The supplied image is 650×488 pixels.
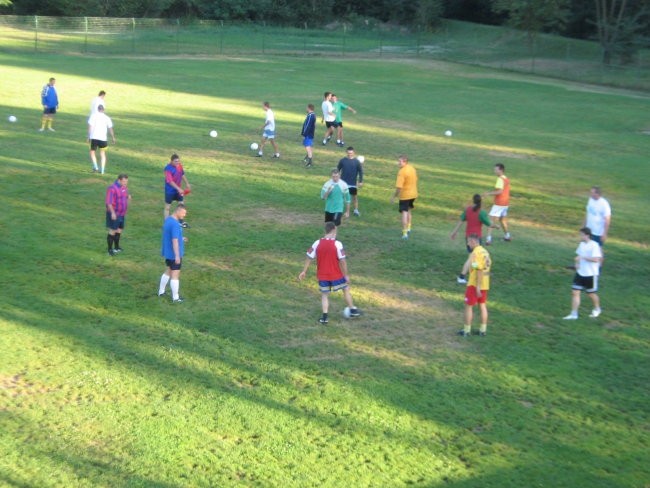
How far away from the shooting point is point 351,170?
1978 cm

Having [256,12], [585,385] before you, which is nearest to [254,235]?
[585,385]

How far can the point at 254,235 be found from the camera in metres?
19.0

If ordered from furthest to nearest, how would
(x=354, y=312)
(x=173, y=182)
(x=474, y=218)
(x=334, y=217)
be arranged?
(x=173, y=182)
(x=334, y=217)
(x=474, y=218)
(x=354, y=312)

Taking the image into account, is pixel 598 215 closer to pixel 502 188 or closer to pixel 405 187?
pixel 502 188

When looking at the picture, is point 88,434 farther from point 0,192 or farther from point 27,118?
point 27,118

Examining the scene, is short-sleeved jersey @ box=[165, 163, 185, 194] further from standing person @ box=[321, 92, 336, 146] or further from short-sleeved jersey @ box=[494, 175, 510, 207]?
standing person @ box=[321, 92, 336, 146]

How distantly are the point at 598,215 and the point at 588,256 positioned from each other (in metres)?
2.51

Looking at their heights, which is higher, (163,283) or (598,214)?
(598,214)

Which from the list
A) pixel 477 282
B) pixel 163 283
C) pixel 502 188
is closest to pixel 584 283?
pixel 477 282

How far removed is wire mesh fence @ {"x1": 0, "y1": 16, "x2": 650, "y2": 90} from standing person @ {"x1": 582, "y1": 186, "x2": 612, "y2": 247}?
116 feet

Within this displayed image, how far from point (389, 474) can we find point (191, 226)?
10.9 metres

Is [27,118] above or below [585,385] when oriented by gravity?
above

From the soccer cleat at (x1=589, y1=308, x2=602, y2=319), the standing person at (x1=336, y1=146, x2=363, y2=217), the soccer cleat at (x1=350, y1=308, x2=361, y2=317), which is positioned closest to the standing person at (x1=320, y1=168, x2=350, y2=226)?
the standing person at (x1=336, y1=146, x2=363, y2=217)

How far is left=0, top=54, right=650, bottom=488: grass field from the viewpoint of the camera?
33.3ft
